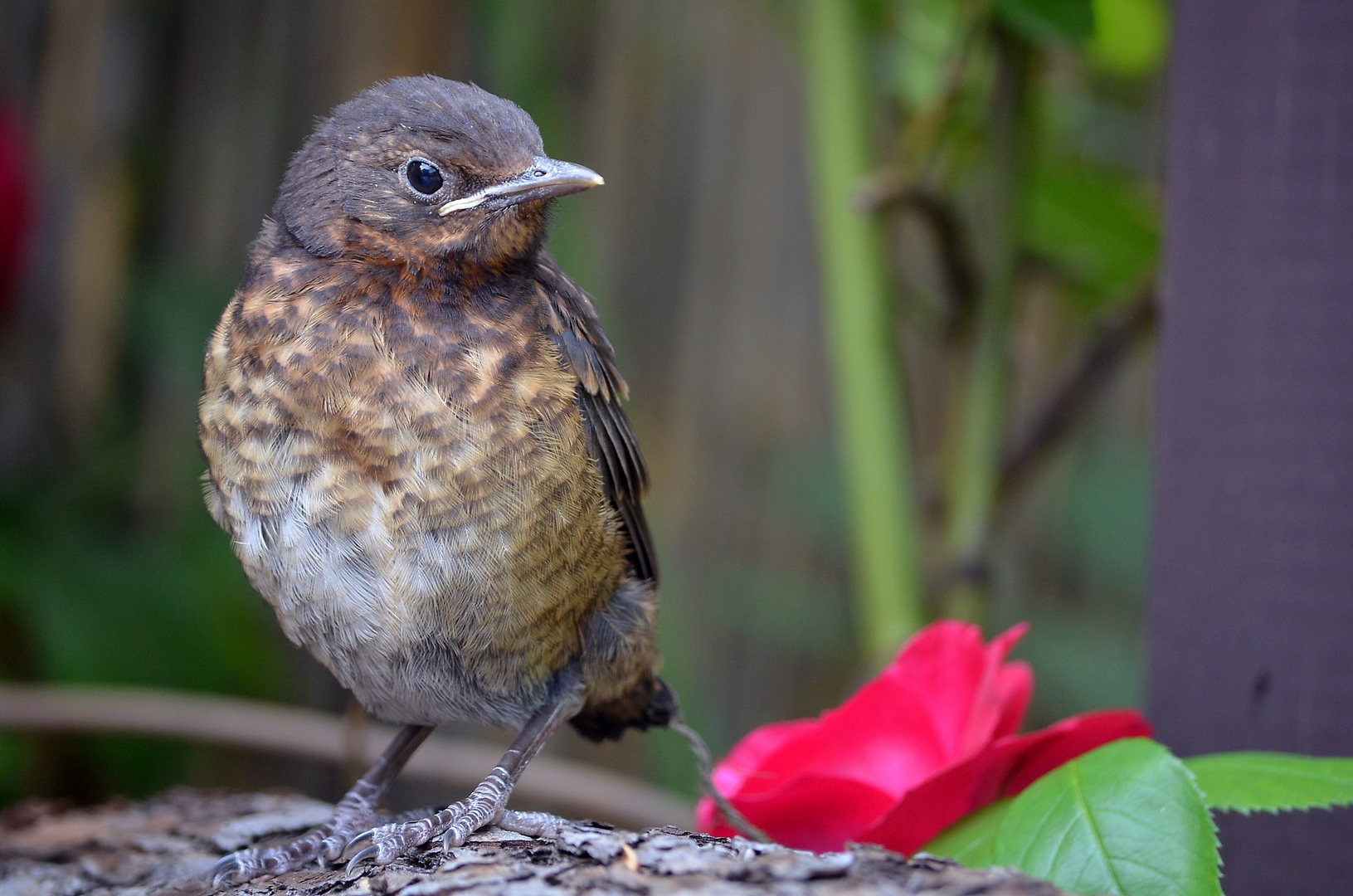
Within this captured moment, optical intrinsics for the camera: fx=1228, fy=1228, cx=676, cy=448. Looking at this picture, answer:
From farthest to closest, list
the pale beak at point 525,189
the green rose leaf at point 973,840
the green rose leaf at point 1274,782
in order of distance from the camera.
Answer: the pale beak at point 525,189 < the green rose leaf at point 973,840 < the green rose leaf at point 1274,782

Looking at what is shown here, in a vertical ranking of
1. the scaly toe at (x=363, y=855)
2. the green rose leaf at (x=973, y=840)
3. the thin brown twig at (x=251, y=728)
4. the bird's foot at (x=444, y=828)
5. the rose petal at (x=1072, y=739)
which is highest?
the rose petal at (x=1072, y=739)

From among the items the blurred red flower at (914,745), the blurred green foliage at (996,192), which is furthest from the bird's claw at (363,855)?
the blurred green foliage at (996,192)

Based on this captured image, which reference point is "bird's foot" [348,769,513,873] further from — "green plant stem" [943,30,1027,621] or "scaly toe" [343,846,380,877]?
"green plant stem" [943,30,1027,621]

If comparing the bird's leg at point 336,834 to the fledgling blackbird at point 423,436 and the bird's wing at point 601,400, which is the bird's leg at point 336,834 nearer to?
the fledgling blackbird at point 423,436

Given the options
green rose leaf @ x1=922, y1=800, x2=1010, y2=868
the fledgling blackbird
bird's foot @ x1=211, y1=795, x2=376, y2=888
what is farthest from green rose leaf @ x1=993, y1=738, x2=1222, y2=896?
bird's foot @ x1=211, y1=795, x2=376, y2=888

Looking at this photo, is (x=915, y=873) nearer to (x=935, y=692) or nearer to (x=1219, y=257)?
(x=935, y=692)

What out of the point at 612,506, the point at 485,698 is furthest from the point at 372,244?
the point at 485,698

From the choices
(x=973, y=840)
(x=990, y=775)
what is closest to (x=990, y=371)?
(x=990, y=775)

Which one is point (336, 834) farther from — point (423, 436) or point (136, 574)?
point (136, 574)
